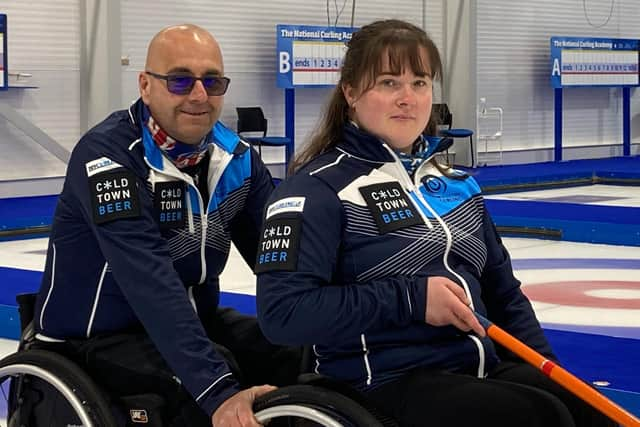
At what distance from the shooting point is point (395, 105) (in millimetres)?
2256

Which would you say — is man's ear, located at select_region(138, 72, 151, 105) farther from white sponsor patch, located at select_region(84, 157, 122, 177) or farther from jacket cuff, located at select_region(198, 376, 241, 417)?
jacket cuff, located at select_region(198, 376, 241, 417)

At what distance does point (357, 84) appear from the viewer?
2279mm

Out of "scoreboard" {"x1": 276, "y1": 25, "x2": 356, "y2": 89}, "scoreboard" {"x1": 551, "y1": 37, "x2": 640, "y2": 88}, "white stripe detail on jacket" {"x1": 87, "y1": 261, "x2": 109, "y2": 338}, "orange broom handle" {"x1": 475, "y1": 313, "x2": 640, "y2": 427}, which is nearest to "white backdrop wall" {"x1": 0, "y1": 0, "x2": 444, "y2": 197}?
"scoreboard" {"x1": 276, "y1": 25, "x2": 356, "y2": 89}

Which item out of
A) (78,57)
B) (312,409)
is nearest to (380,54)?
(312,409)

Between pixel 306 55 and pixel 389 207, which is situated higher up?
pixel 306 55

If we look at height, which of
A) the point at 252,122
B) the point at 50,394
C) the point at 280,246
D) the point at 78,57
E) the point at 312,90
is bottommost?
the point at 50,394

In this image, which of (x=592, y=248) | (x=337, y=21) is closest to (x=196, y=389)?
(x=592, y=248)

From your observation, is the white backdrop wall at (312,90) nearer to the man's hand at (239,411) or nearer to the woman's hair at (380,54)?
the woman's hair at (380,54)

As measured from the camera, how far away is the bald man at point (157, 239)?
92.0 inches

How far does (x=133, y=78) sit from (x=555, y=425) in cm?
1026

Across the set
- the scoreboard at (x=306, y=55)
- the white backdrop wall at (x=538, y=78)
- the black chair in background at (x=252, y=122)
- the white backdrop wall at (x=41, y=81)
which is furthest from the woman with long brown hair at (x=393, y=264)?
the white backdrop wall at (x=538, y=78)

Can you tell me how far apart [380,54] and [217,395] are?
0.70 m

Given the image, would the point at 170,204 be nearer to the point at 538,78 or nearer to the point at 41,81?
the point at 41,81

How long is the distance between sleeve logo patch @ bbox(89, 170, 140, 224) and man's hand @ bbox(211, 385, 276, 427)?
445 mm
